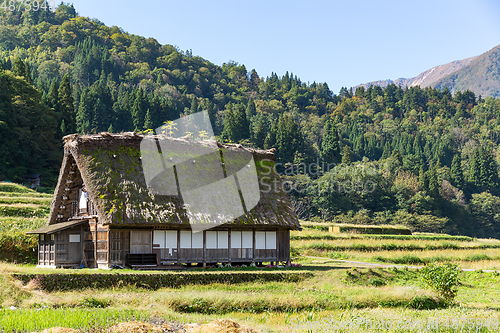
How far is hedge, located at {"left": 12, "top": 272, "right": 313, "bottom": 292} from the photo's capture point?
15891 millimetres

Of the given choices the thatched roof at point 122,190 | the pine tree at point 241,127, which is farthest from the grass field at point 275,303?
the pine tree at point 241,127

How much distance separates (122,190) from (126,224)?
180 cm

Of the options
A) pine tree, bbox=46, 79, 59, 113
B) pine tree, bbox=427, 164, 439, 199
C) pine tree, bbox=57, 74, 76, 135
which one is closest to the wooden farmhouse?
pine tree, bbox=57, 74, 76, 135

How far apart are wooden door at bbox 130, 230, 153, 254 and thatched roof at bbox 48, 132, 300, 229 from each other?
47.5 inches

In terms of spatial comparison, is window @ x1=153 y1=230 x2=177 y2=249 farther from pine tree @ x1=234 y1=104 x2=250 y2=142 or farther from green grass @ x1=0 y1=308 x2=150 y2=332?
pine tree @ x1=234 y1=104 x2=250 y2=142

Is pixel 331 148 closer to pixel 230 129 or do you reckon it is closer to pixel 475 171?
pixel 230 129

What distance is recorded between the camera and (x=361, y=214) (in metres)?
69.0

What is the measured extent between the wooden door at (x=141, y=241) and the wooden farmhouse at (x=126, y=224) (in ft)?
0.15

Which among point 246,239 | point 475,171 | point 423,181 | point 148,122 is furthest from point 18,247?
point 475,171

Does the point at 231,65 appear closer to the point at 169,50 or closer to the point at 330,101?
the point at 169,50

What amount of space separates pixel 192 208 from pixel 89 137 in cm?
604

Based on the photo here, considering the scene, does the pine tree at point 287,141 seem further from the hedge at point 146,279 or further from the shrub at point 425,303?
the shrub at point 425,303

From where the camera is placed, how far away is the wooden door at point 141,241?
21.7 meters

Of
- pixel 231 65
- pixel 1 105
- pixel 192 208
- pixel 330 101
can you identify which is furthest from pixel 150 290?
pixel 231 65
